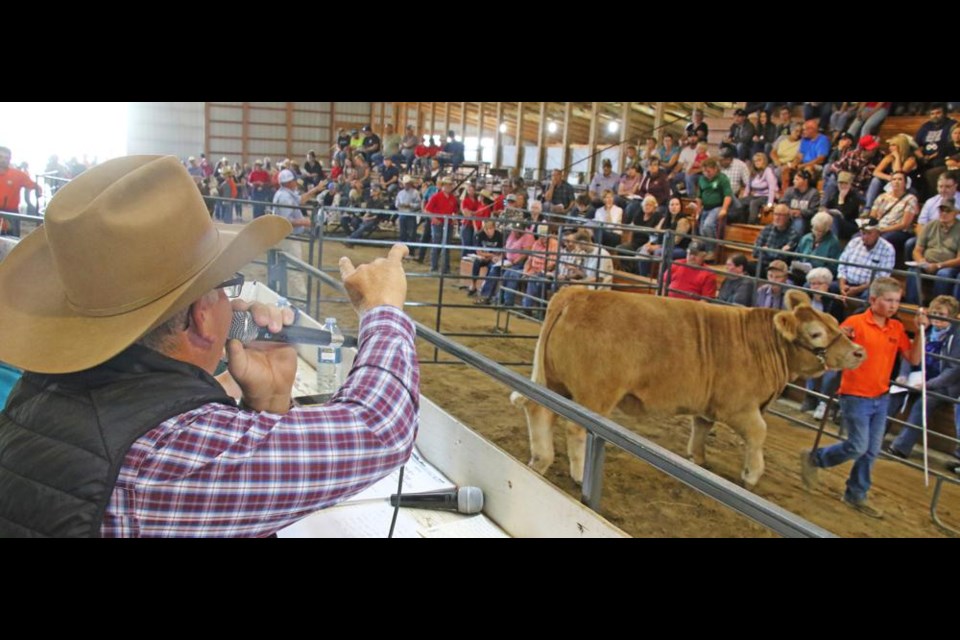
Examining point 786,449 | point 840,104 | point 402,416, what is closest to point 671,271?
point 786,449

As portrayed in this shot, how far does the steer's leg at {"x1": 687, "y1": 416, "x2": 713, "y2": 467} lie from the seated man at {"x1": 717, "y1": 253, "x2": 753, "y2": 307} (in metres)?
2.01

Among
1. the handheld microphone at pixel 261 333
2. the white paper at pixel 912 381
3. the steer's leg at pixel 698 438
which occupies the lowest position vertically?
the steer's leg at pixel 698 438

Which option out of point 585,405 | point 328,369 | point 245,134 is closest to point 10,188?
point 585,405

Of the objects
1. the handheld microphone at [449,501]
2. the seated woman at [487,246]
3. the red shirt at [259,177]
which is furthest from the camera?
the red shirt at [259,177]

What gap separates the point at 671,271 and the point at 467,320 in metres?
2.70

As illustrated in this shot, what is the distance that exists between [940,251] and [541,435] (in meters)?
4.28

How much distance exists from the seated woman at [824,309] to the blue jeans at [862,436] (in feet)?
4.25

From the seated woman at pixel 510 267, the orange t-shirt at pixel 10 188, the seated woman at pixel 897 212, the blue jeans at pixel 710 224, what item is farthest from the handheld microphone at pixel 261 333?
the orange t-shirt at pixel 10 188

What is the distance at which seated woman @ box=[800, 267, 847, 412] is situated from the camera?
600 centimetres

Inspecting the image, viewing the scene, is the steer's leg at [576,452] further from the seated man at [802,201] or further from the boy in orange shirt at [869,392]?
the seated man at [802,201]

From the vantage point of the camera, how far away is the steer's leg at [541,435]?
Answer: 433cm

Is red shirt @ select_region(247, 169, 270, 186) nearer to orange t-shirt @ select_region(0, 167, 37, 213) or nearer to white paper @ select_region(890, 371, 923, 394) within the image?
orange t-shirt @ select_region(0, 167, 37, 213)

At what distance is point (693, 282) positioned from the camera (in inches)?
278

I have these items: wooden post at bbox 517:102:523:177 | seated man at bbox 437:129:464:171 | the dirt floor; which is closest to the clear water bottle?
the dirt floor
